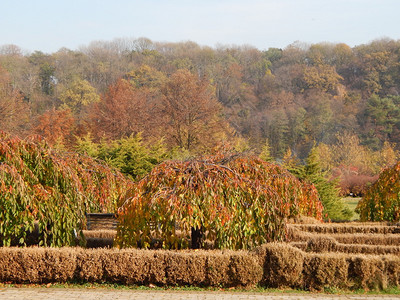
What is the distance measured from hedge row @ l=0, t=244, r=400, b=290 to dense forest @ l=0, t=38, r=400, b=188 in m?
13.8

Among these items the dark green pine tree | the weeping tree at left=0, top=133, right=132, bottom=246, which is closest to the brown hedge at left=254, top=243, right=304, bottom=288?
the weeping tree at left=0, top=133, right=132, bottom=246

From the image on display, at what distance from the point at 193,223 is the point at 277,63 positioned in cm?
8807

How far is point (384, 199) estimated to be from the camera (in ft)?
52.1

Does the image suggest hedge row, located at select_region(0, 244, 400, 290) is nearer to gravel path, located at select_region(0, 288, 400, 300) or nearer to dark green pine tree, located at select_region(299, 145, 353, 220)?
gravel path, located at select_region(0, 288, 400, 300)

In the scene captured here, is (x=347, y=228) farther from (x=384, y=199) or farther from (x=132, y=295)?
(x=132, y=295)

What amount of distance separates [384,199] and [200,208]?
866 centimetres

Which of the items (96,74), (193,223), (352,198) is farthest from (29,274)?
(96,74)

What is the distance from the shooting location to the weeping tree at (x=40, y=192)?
370 inches

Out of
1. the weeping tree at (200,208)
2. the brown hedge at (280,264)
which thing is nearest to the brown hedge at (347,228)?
the weeping tree at (200,208)

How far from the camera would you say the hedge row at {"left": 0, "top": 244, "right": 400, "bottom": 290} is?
8875 mm

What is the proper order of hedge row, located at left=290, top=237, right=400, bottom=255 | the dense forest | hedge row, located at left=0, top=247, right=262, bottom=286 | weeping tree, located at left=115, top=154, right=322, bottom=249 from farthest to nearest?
the dense forest
hedge row, located at left=290, top=237, right=400, bottom=255
weeping tree, located at left=115, top=154, right=322, bottom=249
hedge row, located at left=0, top=247, right=262, bottom=286

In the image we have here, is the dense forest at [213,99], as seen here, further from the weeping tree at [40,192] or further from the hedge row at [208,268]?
the hedge row at [208,268]

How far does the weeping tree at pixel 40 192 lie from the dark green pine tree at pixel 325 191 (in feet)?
46.1

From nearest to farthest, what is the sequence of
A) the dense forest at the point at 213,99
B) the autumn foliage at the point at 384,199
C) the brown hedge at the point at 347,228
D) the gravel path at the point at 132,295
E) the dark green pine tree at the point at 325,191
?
the gravel path at the point at 132,295 < the brown hedge at the point at 347,228 < the autumn foliage at the point at 384,199 < the dark green pine tree at the point at 325,191 < the dense forest at the point at 213,99
